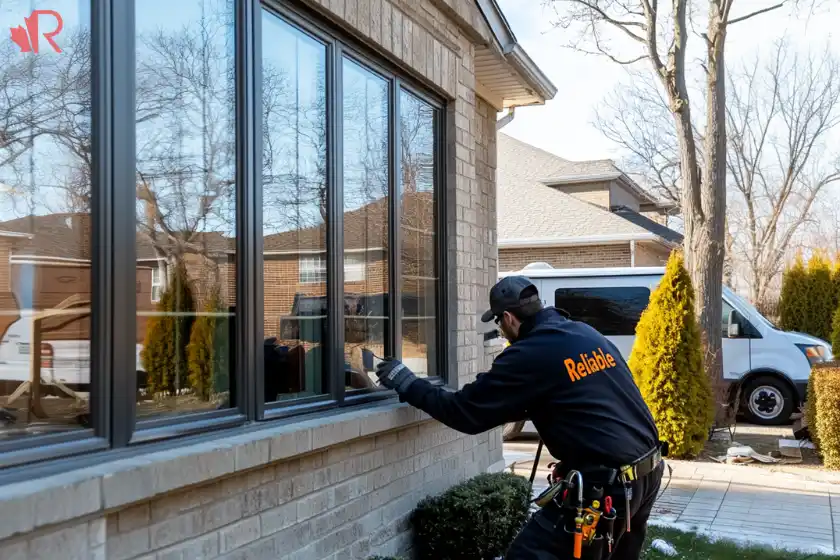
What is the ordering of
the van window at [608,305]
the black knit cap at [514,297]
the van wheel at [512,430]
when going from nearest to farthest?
the black knit cap at [514,297] < the van wheel at [512,430] < the van window at [608,305]

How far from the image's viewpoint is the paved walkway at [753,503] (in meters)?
6.81

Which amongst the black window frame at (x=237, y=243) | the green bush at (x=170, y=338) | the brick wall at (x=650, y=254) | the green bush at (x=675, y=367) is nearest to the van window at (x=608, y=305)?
the green bush at (x=675, y=367)

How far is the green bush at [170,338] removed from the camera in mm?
3193

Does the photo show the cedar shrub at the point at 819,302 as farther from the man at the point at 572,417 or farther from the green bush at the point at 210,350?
the green bush at the point at 210,350

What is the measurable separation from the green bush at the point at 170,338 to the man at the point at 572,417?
1.37m

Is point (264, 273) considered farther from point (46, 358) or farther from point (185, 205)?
point (46, 358)

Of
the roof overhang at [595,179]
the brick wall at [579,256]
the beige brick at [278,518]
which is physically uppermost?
the roof overhang at [595,179]

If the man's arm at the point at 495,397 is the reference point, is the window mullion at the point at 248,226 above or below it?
above

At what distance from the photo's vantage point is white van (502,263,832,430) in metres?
13.1

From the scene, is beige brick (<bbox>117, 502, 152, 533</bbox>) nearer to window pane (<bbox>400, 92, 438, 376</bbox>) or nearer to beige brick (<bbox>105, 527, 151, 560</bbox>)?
beige brick (<bbox>105, 527, 151, 560</bbox>)

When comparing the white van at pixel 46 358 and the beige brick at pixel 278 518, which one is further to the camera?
the beige brick at pixel 278 518

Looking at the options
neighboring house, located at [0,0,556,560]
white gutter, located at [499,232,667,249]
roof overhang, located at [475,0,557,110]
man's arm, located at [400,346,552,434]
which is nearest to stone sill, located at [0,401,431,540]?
→ neighboring house, located at [0,0,556,560]

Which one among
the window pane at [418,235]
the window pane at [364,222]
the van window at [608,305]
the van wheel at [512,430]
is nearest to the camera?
the window pane at [364,222]

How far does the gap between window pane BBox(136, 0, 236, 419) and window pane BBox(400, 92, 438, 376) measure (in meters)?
1.86
